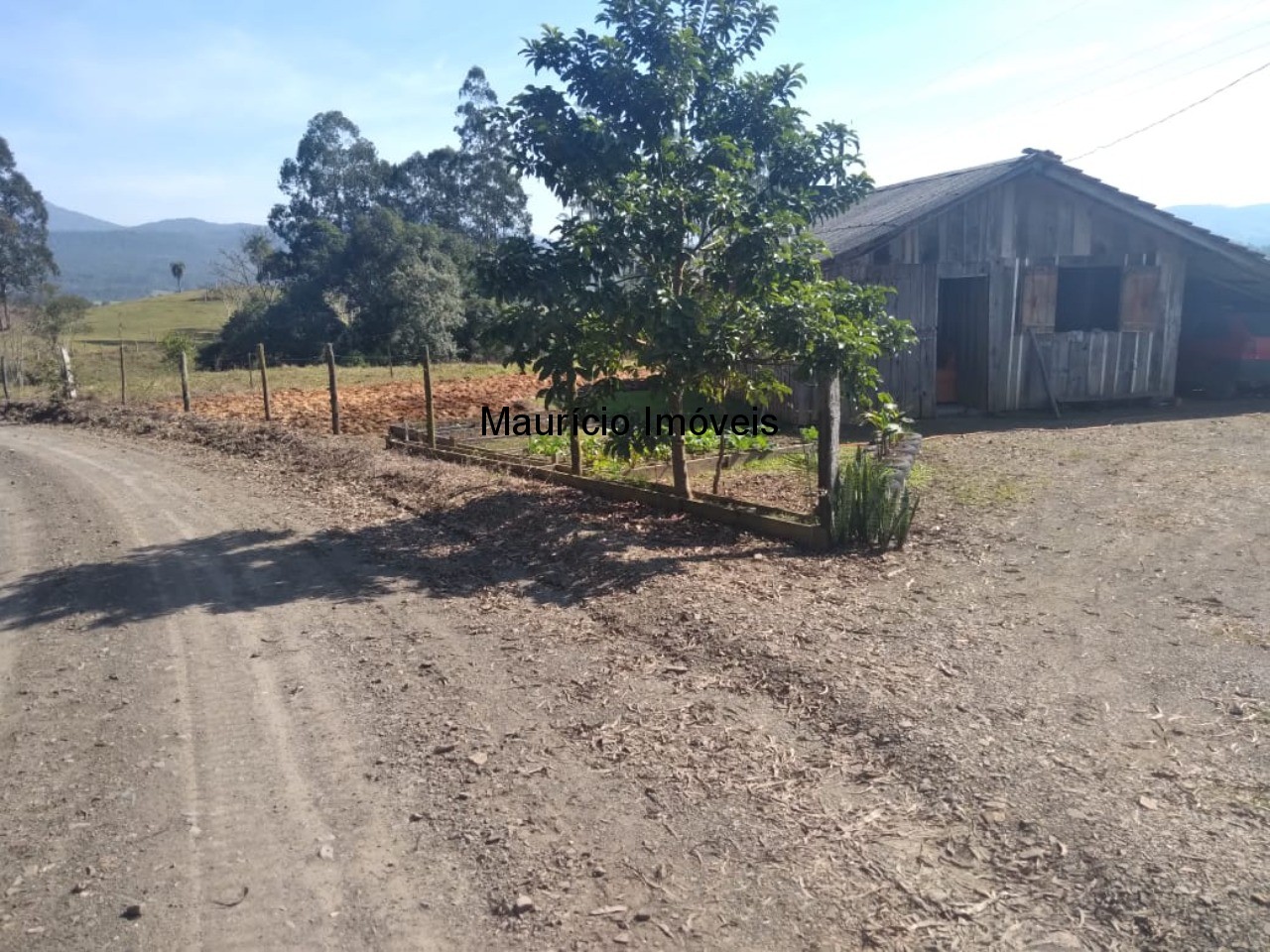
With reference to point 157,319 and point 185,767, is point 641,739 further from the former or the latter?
point 157,319

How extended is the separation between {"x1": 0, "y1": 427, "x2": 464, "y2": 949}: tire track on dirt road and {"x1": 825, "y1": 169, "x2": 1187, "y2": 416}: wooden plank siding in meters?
10.7

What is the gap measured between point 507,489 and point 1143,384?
13.0 meters

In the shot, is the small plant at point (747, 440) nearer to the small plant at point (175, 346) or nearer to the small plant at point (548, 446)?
the small plant at point (548, 446)

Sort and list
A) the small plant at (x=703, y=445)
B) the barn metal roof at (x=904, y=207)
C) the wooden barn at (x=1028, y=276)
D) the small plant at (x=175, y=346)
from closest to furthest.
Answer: the small plant at (x=703, y=445), the barn metal roof at (x=904, y=207), the wooden barn at (x=1028, y=276), the small plant at (x=175, y=346)

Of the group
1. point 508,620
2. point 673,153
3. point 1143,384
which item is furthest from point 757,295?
point 1143,384

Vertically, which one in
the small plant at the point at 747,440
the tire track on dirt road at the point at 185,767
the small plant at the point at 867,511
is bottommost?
the tire track on dirt road at the point at 185,767

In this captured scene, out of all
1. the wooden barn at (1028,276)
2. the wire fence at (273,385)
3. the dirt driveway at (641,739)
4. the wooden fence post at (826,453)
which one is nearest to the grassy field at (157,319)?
the wire fence at (273,385)

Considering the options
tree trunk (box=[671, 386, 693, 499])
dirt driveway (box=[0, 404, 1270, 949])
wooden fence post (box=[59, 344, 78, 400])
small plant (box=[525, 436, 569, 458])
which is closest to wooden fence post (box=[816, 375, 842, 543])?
dirt driveway (box=[0, 404, 1270, 949])

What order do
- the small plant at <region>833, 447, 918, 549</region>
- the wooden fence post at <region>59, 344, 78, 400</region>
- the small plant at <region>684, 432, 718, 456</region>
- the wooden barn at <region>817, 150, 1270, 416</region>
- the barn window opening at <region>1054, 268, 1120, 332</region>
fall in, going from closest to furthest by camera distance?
the small plant at <region>833, 447, 918, 549</region> → the small plant at <region>684, 432, 718, 456</region> → the wooden barn at <region>817, 150, 1270, 416</region> → the barn window opening at <region>1054, 268, 1120, 332</region> → the wooden fence post at <region>59, 344, 78, 400</region>

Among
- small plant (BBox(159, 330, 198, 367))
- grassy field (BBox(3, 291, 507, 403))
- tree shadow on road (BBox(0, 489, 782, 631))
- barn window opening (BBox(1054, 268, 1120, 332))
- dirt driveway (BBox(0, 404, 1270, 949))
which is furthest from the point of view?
grassy field (BBox(3, 291, 507, 403))

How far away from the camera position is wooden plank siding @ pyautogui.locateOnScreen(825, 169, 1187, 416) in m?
14.7

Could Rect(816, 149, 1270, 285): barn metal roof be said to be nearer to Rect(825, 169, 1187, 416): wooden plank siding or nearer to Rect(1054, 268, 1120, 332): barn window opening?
Rect(825, 169, 1187, 416): wooden plank siding

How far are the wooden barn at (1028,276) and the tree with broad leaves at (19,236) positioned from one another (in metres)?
51.2

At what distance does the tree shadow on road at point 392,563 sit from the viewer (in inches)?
250
